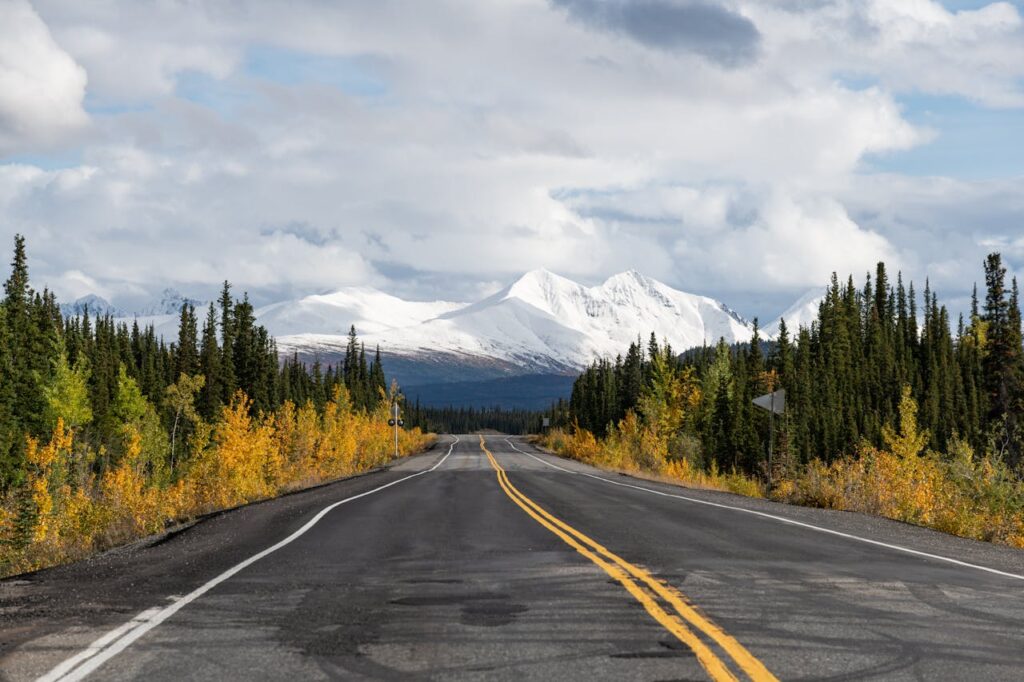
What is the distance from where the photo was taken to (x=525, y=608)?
675 cm

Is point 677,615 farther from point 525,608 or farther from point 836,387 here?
point 836,387

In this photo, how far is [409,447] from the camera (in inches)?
3113

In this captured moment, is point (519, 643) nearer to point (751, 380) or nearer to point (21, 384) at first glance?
point (21, 384)

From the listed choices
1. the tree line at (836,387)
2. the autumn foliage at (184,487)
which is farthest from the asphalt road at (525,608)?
the tree line at (836,387)

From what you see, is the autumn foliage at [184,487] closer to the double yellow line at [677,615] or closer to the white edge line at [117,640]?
the white edge line at [117,640]

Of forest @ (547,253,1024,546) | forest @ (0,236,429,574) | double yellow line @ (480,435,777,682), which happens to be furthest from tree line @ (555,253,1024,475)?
double yellow line @ (480,435,777,682)

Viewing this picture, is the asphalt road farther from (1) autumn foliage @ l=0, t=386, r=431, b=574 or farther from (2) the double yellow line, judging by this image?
(1) autumn foliage @ l=0, t=386, r=431, b=574

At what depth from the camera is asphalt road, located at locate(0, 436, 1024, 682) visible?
5.11m

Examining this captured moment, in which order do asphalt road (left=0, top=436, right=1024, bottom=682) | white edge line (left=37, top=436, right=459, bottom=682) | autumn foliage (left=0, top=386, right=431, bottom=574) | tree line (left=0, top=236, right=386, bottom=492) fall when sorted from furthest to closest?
tree line (left=0, top=236, right=386, bottom=492)
autumn foliage (left=0, top=386, right=431, bottom=574)
asphalt road (left=0, top=436, right=1024, bottom=682)
white edge line (left=37, top=436, right=459, bottom=682)

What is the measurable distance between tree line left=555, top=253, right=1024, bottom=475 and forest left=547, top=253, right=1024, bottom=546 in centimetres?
20

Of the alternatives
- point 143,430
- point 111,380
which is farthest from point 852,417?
point 111,380

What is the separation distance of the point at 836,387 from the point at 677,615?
10536 centimetres

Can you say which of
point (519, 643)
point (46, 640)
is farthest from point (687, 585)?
point (46, 640)

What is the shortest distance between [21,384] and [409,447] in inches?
1283
